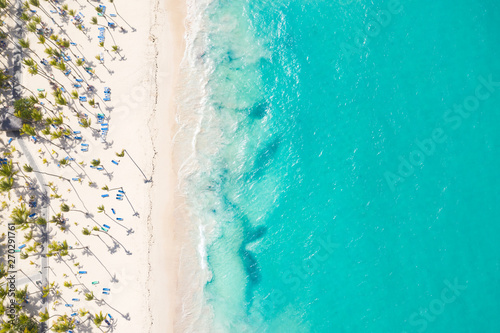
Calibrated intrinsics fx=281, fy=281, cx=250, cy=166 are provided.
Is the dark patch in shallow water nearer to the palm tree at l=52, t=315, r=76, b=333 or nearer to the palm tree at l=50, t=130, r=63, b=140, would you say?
the palm tree at l=50, t=130, r=63, b=140

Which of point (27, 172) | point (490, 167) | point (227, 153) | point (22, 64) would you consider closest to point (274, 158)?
point (227, 153)

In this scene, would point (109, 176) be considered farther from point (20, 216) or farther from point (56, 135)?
point (20, 216)

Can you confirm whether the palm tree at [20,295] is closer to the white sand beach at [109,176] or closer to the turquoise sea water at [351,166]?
the white sand beach at [109,176]

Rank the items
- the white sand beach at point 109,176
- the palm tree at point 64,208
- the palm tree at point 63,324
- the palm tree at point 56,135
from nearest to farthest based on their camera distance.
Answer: the palm tree at point 63,324 → the palm tree at point 64,208 → the white sand beach at point 109,176 → the palm tree at point 56,135

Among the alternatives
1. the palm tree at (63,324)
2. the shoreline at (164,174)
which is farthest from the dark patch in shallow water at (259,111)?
the palm tree at (63,324)

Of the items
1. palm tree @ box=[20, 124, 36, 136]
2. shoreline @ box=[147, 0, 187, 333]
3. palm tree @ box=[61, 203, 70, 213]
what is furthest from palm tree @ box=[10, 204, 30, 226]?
shoreline @ box=[147, 0, 187, 333]
